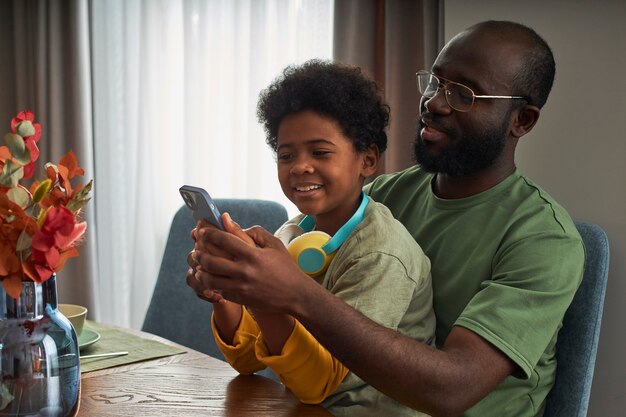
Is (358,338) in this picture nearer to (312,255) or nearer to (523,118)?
(312,255)

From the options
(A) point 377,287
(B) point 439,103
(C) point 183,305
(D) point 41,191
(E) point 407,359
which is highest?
(B) point 439,103

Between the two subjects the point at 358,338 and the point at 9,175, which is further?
the point at 358,338

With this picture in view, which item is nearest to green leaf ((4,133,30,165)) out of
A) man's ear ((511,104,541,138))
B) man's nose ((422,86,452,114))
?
man's nose ((422,86,452,114))

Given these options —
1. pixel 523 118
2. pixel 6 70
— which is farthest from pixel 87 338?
pixel 6 70

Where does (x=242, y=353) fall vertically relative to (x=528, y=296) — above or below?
below

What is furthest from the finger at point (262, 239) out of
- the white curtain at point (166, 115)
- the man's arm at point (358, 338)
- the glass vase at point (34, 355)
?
the white curtain at point (166, 115)

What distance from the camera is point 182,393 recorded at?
4.98 feet

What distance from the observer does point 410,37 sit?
10.5 feet

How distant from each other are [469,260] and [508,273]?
143 millimetres

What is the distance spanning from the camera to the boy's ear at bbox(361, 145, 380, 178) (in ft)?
6.09

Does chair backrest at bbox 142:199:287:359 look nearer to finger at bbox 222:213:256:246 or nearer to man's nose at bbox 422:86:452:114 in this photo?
man's nose at bbox 422:86:452:114

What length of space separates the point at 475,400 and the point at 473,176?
598mm

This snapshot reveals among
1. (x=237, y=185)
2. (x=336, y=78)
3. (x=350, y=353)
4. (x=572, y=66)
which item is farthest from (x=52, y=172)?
(x=237, y=185)

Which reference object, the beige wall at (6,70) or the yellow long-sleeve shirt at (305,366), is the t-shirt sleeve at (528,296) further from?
the beige wall at (6,70)
